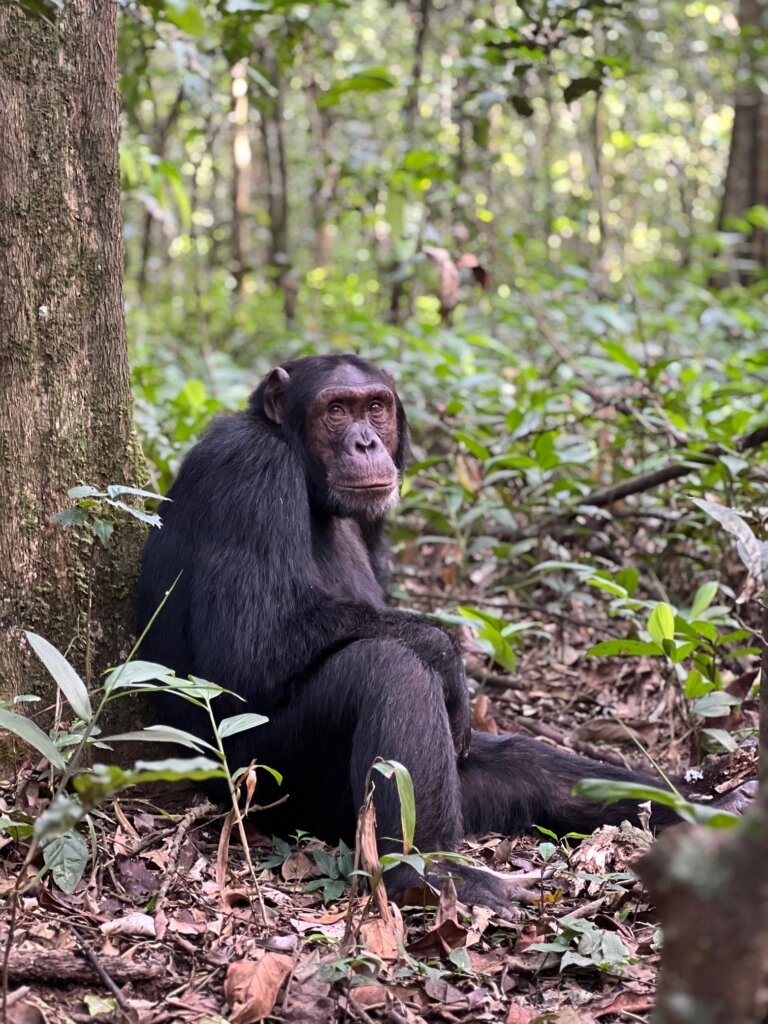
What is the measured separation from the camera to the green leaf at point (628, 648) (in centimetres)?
432

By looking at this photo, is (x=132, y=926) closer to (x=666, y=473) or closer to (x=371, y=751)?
(x=371, y=751)

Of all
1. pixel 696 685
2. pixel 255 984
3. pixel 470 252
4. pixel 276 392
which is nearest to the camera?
pixel 255 984

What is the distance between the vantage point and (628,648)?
443 cm

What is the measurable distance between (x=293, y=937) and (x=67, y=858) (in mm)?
672

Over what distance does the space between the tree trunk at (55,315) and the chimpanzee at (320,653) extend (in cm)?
36

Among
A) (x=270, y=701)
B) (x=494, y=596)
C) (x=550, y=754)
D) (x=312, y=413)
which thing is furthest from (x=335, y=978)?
(x=494, y=596)

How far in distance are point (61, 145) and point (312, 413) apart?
4.81ft

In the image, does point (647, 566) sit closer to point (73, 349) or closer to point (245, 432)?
point (245, 432)

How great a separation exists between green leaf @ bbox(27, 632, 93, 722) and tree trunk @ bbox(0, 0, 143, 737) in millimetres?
466

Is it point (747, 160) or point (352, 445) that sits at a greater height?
point (747, 160)

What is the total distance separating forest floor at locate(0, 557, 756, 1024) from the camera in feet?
8.99

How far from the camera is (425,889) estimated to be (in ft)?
11.1

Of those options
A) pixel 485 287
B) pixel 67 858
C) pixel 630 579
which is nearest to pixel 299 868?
pixel 67 858

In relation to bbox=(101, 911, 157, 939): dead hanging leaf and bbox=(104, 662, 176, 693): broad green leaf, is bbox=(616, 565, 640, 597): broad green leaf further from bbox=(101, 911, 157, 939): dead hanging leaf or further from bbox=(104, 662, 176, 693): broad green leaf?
bbox=(101, 911, 157, 939): dead hanging leaf
